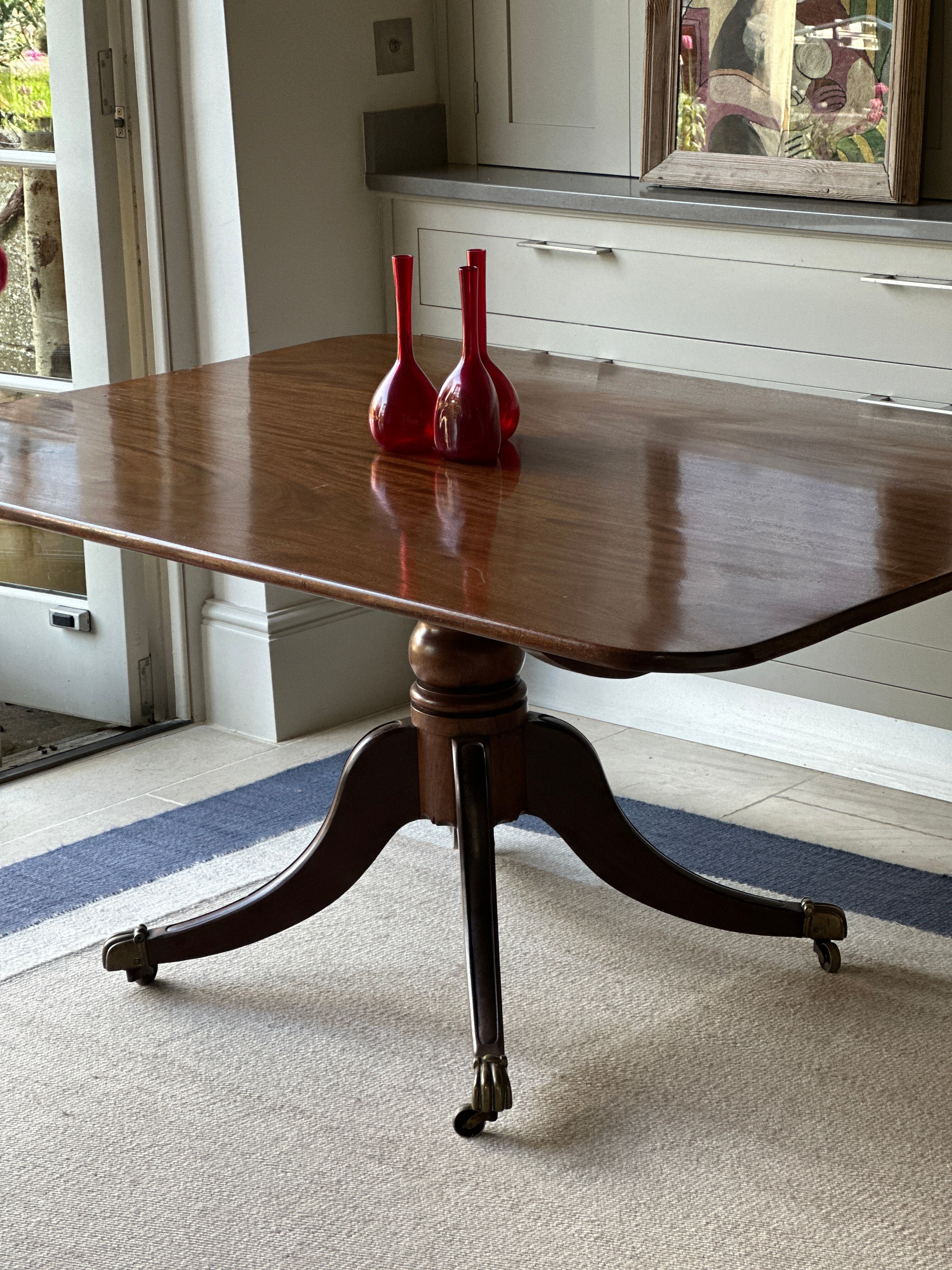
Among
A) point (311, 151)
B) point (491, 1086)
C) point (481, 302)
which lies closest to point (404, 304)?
point (481, 302)

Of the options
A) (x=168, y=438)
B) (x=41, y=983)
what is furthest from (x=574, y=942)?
(x=168, y=438)

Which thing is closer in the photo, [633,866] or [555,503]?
[555,503]

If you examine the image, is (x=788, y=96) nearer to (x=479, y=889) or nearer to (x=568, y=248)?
(x=568, y=248)

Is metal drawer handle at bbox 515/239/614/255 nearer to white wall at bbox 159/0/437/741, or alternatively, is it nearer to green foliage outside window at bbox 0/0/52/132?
white wall at bbox 159/0/437/741

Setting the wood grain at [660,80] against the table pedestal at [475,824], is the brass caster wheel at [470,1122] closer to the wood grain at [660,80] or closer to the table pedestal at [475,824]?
the table pedestal at [475,824]

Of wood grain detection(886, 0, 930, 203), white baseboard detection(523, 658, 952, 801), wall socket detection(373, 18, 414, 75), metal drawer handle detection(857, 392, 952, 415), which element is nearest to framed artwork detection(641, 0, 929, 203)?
wood grain detection(886, 0, 930, 203)

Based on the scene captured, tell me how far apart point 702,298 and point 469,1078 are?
1446mm

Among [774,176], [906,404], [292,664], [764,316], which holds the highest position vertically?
[774,176]

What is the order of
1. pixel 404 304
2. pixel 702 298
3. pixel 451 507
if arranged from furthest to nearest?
pixel 702 298 < pixel 404 304 < pixel 451 507

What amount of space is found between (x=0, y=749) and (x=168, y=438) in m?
1.42

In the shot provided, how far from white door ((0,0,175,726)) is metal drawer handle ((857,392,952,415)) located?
1.37m

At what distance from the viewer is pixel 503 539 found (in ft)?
5.23

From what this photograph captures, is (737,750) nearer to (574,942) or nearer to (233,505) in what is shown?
(574,942)

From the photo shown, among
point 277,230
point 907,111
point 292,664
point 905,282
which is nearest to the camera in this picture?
point 905,282
